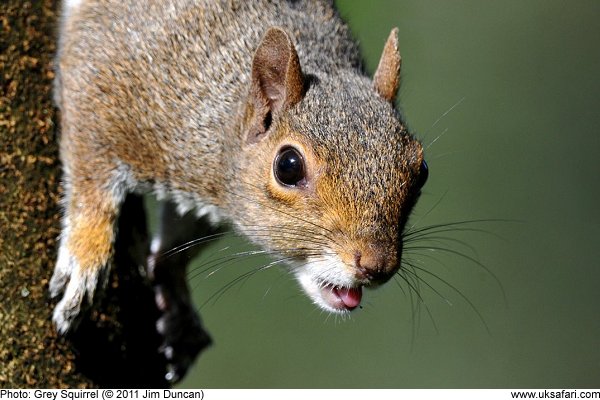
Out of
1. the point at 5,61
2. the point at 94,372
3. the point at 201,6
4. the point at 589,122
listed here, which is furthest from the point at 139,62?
the point at 589,122

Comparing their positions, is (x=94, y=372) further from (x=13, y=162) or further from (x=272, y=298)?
(x=272, y=298)

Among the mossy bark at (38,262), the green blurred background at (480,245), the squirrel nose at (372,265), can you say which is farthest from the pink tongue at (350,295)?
the green blurred background at (480,245)

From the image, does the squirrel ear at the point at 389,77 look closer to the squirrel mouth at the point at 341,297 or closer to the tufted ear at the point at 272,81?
the tufted ear at the point at 272,81

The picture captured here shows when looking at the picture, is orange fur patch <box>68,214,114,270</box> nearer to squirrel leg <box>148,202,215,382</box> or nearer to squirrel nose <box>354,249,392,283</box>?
squirrel leg <box>148,202,215,382</box>

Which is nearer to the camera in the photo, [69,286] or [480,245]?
[69,286]

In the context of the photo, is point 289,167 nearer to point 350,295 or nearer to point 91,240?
point 350,295

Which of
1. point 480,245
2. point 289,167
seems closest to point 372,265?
point 289,167
